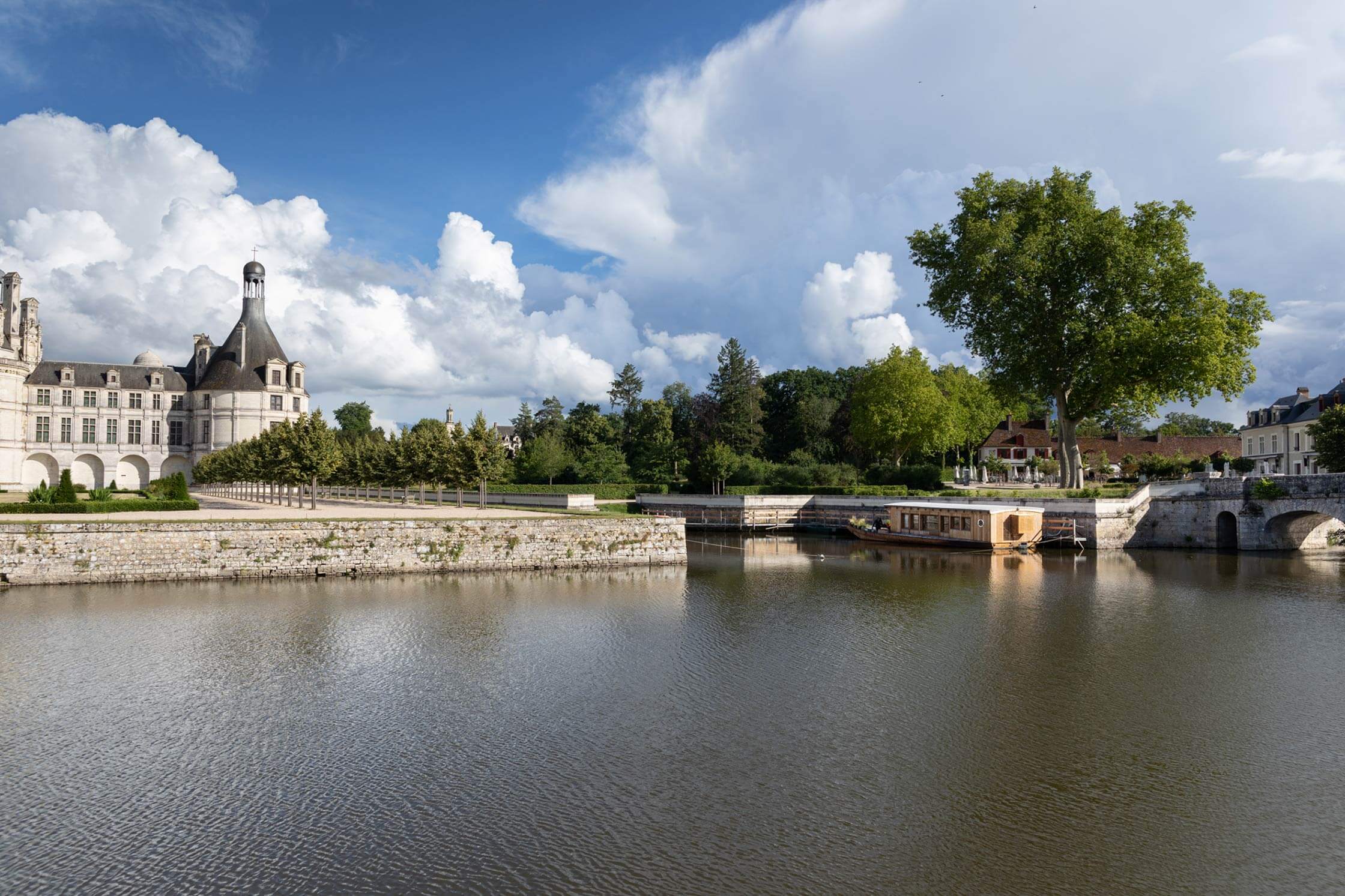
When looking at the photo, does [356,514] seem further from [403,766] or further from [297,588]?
[403,766]

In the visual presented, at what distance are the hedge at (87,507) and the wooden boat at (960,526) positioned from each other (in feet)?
114

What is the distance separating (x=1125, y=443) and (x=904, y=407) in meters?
27.1

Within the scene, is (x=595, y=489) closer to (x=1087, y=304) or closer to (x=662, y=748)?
(x=1087, y=304)

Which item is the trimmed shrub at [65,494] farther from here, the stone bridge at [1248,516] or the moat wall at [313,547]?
the stone bridge at [1248,516]

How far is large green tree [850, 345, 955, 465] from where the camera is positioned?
209 feet

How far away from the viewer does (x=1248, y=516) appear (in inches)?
1572

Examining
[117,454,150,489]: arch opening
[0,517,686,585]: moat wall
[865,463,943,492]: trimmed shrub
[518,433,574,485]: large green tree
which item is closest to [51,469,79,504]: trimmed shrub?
[0,517,686,585]: moat wall

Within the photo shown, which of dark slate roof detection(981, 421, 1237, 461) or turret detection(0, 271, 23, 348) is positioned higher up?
turret detection(0, 271, 23, 348)

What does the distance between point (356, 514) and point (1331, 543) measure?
1838 inches

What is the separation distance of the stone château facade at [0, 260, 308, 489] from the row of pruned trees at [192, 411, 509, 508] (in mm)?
20494

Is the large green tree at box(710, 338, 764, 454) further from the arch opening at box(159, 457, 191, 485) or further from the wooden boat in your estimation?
the arch opening at box(159, 457, 191, 485)

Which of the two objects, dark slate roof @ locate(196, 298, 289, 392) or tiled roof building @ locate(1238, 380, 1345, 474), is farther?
Answer: dark slate roof @ locate(196, 298, 289, 392)

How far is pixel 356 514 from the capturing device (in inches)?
1485

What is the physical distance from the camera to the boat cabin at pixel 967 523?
41.4m
